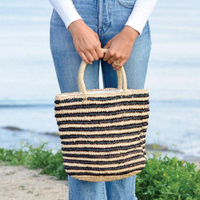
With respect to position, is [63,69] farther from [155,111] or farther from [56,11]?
[155,111]

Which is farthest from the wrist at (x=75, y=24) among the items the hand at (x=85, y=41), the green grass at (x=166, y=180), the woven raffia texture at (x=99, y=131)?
the green grass at (x=166, y=180)

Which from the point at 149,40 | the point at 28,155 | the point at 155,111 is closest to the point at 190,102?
the point at 155,111

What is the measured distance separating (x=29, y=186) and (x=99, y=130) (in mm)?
1775

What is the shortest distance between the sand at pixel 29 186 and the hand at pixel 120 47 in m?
1.58

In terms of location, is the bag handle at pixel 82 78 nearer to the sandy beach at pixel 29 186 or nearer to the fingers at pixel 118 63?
the fingers at pixel 118 63

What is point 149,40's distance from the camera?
1.69 metres

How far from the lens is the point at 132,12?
5.10ft

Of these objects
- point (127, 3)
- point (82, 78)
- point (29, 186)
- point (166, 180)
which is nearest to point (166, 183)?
point (166, 180)

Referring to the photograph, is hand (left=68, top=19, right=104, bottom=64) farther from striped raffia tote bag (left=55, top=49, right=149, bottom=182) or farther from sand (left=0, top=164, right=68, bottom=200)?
sand (left=0, top=164, right=68, bottom=200)

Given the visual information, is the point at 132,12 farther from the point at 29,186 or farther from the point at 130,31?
the point at 29,186

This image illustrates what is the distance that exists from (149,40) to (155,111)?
5930 mm

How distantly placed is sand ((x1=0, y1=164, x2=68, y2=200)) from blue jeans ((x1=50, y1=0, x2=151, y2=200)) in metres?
1.15

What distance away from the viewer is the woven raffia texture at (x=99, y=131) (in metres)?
1.42

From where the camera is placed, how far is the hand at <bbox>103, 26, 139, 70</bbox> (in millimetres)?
1504
